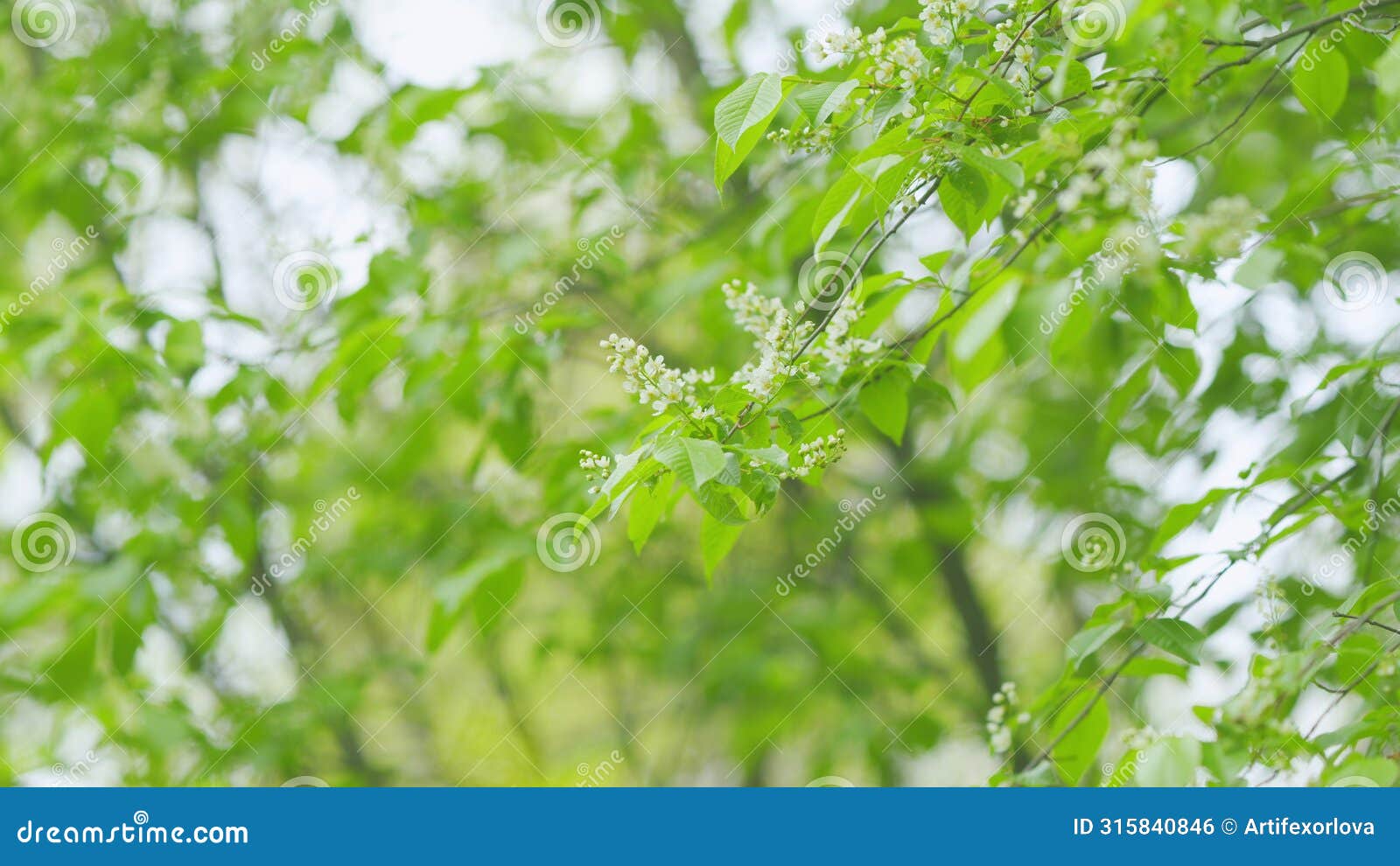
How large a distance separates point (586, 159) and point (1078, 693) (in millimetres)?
2385

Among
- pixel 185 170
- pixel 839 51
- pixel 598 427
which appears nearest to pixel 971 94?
pixel 839 51

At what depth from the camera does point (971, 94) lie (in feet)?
5.52

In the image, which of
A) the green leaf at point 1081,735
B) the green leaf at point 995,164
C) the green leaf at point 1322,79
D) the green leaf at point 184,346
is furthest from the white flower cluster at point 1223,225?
the green leaf at point 184,346

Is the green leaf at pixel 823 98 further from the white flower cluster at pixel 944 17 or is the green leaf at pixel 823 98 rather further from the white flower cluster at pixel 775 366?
the white flower cluster at pixel 775 366

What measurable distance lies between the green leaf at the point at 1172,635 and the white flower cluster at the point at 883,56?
3.36 ft

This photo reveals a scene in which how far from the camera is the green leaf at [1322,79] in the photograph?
6.99 ft

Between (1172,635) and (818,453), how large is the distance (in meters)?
0.74

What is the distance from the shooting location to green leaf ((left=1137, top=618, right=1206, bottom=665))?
6.21 feet

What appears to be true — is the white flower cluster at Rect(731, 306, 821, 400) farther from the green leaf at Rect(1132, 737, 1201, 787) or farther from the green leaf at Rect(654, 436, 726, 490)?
the green leaf at Rect(1132, 737, 1201, 787)

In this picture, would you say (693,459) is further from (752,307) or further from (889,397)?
(889,397)

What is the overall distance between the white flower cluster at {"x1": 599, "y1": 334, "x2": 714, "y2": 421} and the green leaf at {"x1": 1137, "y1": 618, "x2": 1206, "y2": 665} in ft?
2.93

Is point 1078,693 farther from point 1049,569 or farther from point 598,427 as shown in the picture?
point 1049,569

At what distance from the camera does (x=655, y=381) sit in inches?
71.6

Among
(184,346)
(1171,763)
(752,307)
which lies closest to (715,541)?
(752,307)
